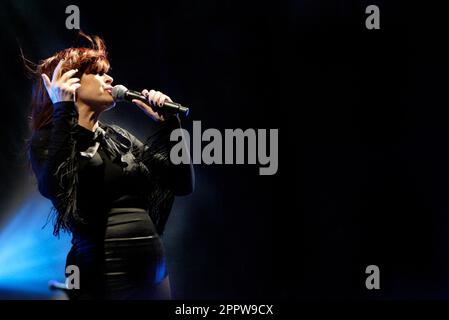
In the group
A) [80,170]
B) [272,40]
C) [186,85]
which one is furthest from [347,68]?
[80,170]

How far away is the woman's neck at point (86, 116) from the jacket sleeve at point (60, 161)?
5.0 inches

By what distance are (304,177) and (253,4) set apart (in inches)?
35.2

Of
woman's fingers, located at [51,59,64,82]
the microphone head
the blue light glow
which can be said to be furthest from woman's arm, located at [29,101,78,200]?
the blue light glow

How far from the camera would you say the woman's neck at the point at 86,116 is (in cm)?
167

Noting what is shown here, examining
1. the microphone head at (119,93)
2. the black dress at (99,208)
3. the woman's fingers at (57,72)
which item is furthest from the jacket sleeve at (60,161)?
the microphone head at (119,93)

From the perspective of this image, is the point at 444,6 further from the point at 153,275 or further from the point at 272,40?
the point at 153,275

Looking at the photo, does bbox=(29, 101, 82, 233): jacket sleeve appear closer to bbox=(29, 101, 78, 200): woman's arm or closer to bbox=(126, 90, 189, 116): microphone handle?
bbox=(29, 101, 78, 200): woman's arm

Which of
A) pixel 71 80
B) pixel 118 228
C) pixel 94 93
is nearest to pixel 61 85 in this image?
pixel 71 80

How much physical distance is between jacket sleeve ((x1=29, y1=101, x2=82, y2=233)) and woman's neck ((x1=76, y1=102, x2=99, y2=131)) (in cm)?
13

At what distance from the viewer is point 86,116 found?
1.67 m

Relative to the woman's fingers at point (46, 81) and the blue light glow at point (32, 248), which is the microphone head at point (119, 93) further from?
the blue light glow at point (32, 248)
